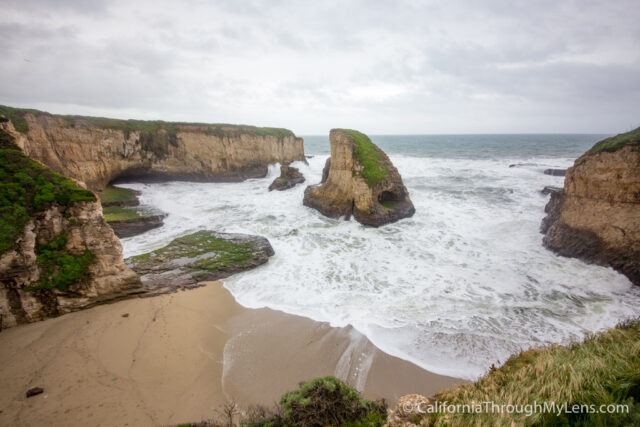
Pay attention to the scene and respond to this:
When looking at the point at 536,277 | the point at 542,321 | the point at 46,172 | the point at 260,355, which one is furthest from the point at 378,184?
the point at 46,172

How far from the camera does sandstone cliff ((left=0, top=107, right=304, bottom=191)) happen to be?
712 inches

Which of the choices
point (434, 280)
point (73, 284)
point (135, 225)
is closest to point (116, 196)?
point (135, 225)

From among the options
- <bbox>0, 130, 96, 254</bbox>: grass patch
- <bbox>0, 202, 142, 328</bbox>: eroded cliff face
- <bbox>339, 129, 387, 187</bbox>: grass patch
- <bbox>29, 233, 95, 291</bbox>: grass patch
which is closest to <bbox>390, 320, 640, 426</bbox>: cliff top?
<bbox>0, 202, 142, 328</bbox>: eroded cliff face

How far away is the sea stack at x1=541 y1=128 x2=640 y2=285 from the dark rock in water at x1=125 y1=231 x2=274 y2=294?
41.8ft

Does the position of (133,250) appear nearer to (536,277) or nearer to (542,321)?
(542,321)

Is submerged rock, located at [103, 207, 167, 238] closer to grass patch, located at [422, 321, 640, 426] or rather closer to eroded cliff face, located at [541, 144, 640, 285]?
grass patch, located at [422, 321, 640, 426]

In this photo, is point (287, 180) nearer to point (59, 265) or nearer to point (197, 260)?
point (197, 260)

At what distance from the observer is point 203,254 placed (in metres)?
11.0

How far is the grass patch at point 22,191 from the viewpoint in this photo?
21.7 ft

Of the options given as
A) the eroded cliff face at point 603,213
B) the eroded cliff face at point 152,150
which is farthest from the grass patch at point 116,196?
the eroded cliff face at point 603,213

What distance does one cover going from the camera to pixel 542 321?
7.21 meters

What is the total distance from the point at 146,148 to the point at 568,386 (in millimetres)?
29428

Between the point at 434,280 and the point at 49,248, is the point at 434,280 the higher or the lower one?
the lower one

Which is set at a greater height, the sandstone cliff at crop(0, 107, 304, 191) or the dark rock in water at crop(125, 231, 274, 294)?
the sandstone cliff at crop(0, 107, 304, 191)
